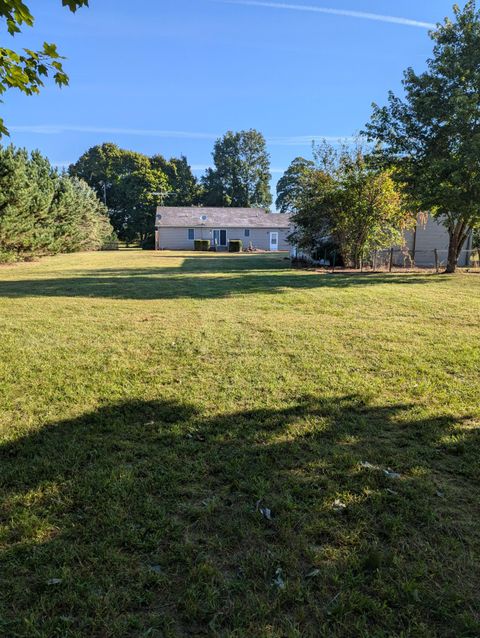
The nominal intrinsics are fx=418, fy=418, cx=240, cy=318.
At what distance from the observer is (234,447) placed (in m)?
3.15

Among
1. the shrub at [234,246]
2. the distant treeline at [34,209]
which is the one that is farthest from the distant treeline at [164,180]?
the distant treeline at [34,209]

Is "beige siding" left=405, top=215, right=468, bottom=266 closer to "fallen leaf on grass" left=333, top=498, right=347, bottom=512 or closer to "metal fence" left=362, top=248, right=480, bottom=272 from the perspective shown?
"metal fence" left=362, top=248, right=480, bottom=272

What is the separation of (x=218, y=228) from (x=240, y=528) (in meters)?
41.3

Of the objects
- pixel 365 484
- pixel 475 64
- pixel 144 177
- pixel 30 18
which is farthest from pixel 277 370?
pixel 144 177

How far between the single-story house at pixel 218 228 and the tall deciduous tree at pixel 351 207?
2188 centimetres

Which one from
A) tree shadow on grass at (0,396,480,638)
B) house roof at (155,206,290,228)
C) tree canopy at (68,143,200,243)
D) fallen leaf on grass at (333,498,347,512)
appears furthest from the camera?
tree canopy at (68,143,200,243)

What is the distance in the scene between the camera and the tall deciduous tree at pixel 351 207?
17359mm

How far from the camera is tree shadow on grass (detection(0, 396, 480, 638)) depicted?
70.4 inches

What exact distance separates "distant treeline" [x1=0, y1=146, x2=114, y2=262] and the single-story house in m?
9.24

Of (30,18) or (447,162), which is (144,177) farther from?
(30,18)

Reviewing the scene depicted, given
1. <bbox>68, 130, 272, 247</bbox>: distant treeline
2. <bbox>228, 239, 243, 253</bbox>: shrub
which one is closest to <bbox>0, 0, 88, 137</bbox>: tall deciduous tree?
<bbox>228, 239, 243, 253</bbox>: shrub

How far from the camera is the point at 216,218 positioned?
43.1 metres

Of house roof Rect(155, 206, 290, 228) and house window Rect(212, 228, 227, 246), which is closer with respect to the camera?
house roof Rect(155, 206, 290, 228)

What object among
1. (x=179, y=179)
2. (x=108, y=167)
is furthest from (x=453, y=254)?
(x=108, y=167)
